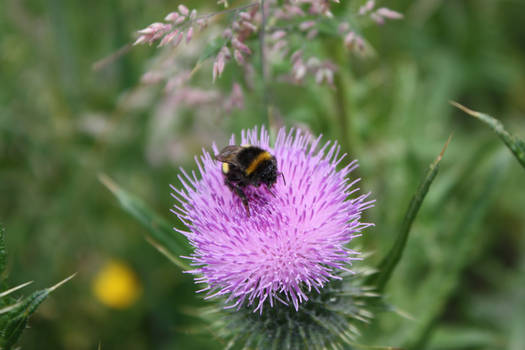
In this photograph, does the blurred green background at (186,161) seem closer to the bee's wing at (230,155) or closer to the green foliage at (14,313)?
the bee's wing at (230,155)

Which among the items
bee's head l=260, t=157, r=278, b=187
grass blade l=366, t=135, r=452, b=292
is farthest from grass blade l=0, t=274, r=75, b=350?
grass blade l=366, t=135, r=452, b=292

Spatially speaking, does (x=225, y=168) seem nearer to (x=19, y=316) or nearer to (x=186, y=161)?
(x=19, y=316)

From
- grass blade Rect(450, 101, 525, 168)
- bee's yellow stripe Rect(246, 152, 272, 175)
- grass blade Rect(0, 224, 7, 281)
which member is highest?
grass blade Rect(450, 101, 525, 168)

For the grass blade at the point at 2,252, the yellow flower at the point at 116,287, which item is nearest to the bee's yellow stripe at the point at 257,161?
the grass blade at the point at 2,252

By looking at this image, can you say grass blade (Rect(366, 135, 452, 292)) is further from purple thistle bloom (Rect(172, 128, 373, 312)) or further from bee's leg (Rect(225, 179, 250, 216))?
bee's leg (Rect(225, 179, 250, 216))

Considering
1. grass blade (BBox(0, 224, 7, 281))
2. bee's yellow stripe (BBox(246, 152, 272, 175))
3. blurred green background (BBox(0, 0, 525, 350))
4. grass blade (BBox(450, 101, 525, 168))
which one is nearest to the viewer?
grass blade (BBox(450, 101, 525, 168))

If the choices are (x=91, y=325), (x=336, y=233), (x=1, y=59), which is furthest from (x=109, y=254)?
(x=336, y=233)

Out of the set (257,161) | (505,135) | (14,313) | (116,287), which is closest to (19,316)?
(14,313)
